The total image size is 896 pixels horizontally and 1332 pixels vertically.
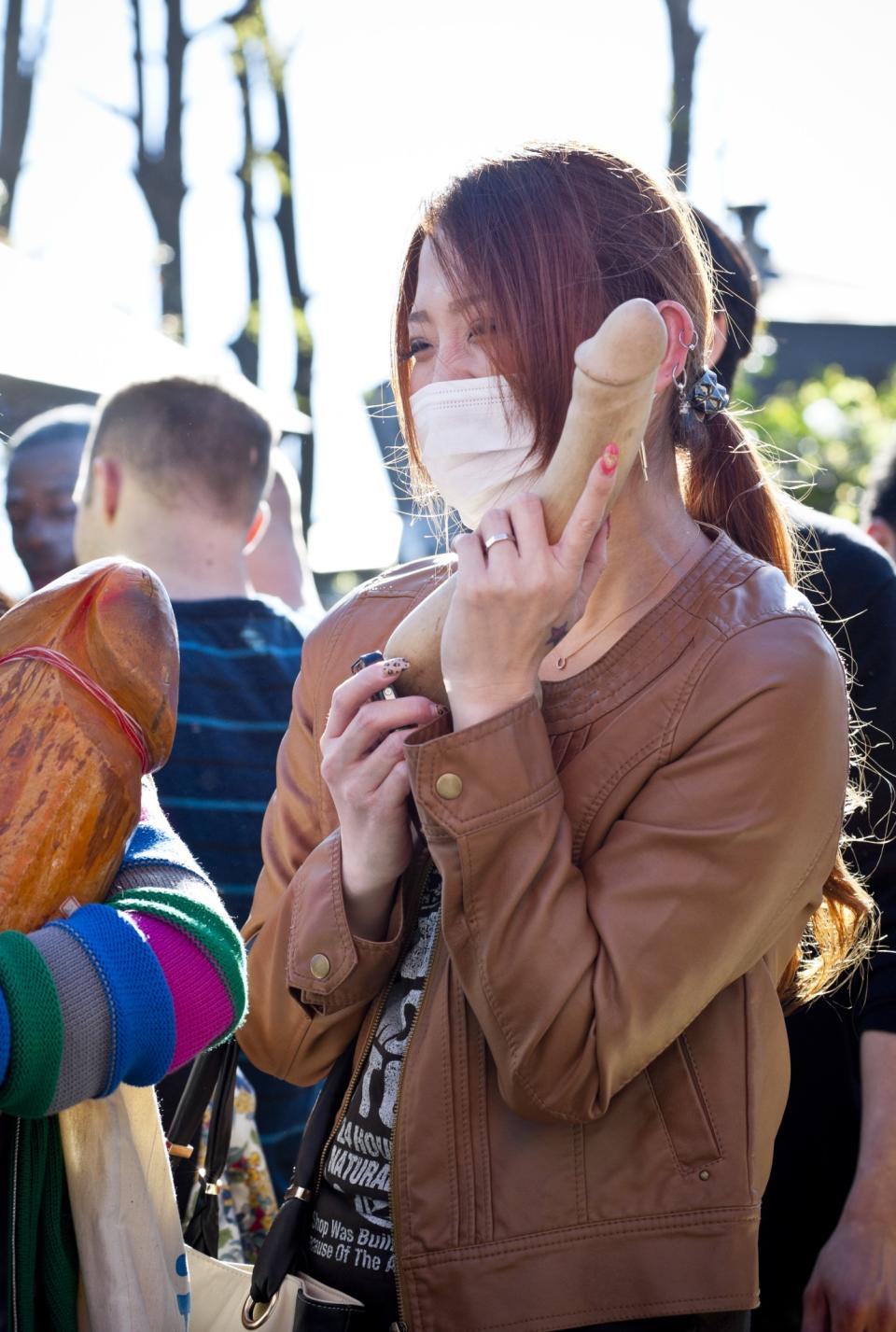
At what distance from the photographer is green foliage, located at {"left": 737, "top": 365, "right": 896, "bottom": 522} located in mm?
14422

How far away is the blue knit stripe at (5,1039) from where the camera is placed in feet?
3.91

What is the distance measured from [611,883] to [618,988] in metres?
0.12

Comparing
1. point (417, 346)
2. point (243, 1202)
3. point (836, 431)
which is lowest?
point (836, 431)

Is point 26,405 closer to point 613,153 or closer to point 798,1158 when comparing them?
point 613,153

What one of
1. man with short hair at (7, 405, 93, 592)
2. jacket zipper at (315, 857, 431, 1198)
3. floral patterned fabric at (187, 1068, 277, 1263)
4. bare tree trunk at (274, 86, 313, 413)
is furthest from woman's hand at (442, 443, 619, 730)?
bare tree trunk at (274, 86, 313, 413)

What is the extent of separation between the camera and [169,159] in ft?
35.3

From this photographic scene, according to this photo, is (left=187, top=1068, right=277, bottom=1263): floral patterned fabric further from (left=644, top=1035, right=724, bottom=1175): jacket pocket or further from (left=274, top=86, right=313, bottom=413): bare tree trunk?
(left=274, top=86, right=313, bottom=413): bare tree trunk

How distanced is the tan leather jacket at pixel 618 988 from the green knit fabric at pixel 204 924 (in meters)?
0.26

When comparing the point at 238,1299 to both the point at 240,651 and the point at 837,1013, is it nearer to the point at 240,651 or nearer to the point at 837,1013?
the point at 837,1013

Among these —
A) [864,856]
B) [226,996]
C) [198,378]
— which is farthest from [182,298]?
[226,996]

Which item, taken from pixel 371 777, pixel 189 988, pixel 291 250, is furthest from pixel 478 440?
pixel 291 250

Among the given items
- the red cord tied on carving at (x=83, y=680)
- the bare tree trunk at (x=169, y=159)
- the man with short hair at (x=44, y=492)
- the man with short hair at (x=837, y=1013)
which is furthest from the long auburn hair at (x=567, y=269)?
the bare tree trunk at (x=169, y=159)

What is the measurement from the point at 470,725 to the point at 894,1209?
1.03 metres

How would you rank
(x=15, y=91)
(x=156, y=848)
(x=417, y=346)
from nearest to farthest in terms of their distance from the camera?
(x=156, y=848) < (x=417, y=346) < (x=15, y=91)
